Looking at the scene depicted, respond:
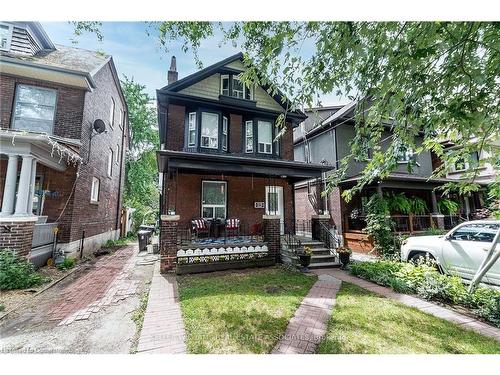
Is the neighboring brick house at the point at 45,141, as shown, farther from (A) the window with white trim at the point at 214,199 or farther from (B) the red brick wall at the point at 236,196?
(A) the window with white trim at the point at 214,199

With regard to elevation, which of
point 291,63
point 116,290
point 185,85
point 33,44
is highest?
point 33,44

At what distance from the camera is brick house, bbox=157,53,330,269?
887cm

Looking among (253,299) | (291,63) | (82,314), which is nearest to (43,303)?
(82,314)

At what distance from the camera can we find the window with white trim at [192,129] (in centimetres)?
952

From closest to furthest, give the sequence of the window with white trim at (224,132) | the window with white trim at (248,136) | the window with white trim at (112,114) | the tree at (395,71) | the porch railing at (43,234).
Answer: the tree at (395,71) → the porch railing at (43,234) → the window with white trim at (224,132) → the window with white trim at (248,136) → the window with white trim at (112,114)

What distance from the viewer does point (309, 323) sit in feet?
11.7

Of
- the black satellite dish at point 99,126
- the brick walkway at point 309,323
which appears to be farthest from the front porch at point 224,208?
the black satellite dish at point 99,126

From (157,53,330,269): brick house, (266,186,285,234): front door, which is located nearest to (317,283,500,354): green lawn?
(157,53,330,269): brick house

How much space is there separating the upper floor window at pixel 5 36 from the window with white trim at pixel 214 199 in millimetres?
8364

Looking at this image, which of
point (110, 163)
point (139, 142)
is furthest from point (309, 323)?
point (139, 142)

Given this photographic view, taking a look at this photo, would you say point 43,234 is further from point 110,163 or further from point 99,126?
point 110,163
